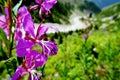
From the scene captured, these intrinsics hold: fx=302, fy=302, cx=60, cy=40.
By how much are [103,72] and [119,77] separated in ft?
3.00

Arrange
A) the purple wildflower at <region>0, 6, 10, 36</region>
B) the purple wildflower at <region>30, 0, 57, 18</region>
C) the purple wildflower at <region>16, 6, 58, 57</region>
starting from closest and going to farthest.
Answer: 1. the purple wildflower at <region>16, 6, 58, 57</region>
2. the purple wildflower at <region>30, 0, 57, 18</region>
3. the purple wildflower at <region>0, 6, 10, 36</region>

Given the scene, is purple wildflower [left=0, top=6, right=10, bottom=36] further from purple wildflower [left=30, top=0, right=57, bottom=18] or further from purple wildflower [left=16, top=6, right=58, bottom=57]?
purple wildflower [left=16, top=6, right=58, bottom=57]

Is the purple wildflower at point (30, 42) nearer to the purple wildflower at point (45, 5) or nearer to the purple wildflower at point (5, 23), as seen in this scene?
the purple wildflower at point (45, 5)

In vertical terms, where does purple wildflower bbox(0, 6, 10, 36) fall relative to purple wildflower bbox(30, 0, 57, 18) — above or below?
below

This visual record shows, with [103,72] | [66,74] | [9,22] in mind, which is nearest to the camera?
[9,22]

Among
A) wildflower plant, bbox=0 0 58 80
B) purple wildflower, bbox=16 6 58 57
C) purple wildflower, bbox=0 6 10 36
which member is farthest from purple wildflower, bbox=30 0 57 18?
purple wildflower, bbox=0 6 10 36

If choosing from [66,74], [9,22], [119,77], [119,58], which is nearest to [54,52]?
[9,22]

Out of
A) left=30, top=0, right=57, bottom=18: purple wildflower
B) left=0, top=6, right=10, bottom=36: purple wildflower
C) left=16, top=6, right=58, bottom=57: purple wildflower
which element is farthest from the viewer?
left=0, top=6, right=10, bottom=36: purple wildflower

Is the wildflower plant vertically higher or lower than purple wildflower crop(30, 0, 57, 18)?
lower

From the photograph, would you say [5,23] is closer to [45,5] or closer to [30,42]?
[45,5]

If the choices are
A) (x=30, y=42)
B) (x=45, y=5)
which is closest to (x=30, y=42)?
(x=30, y=42)

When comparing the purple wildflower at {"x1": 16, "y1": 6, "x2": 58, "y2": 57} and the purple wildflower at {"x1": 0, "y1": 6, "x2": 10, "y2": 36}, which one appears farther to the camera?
the purple wildflower at {"x1": 0, "y1": 6, "x2": 10, "y2": 36}

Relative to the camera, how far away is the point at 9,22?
246 cm

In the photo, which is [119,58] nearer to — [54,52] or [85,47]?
[85,47]
